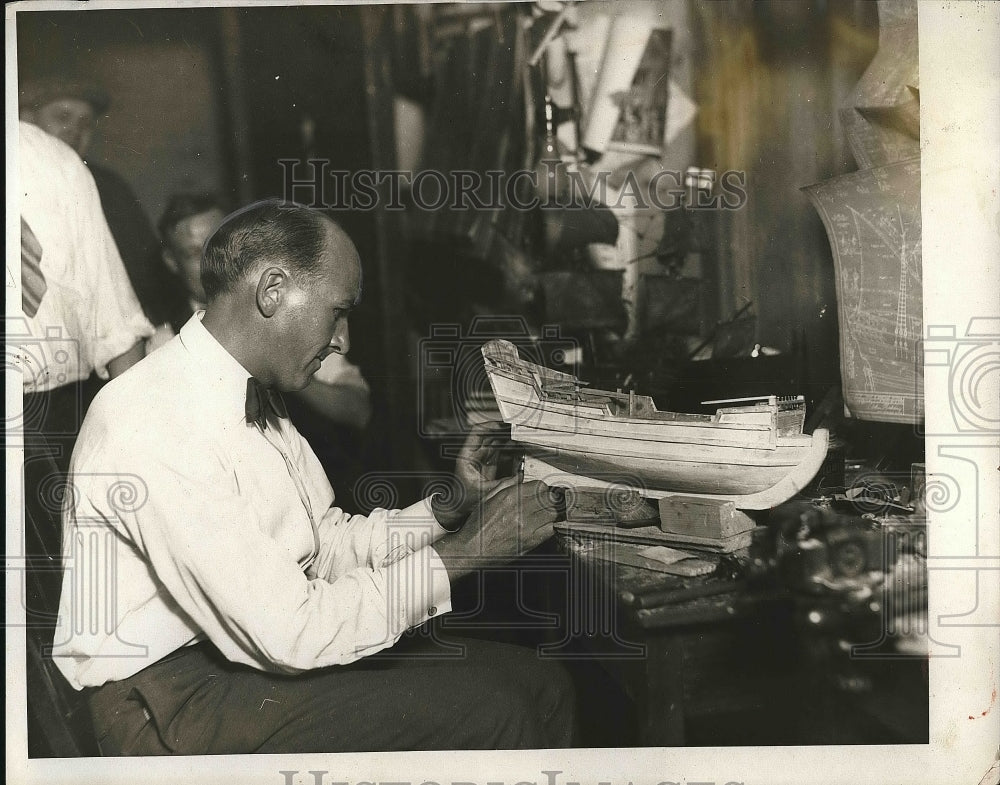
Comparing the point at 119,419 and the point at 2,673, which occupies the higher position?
the point at 119,419

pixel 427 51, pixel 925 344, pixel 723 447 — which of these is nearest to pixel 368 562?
pixel 723 447

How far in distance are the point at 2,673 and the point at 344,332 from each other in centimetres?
121

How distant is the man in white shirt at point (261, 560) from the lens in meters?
1.77

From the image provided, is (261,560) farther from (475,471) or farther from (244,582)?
(475,471)

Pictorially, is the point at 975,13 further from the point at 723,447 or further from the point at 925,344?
the point at 723,447

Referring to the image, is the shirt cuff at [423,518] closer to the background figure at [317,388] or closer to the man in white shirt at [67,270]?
the background figure at [317,388]

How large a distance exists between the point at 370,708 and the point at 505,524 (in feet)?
1.80

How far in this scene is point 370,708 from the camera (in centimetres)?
188

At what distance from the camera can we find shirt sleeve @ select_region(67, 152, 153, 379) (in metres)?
1.90

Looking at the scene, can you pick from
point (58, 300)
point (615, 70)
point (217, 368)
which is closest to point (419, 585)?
point (217, 368)

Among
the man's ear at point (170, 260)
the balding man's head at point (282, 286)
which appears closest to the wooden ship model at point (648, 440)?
the balding man's head at point (282, 286)

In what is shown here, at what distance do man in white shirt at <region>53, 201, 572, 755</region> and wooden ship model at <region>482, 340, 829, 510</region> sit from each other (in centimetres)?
14

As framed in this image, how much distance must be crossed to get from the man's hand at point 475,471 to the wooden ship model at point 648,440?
49mm

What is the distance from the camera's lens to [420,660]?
189 centimetres
